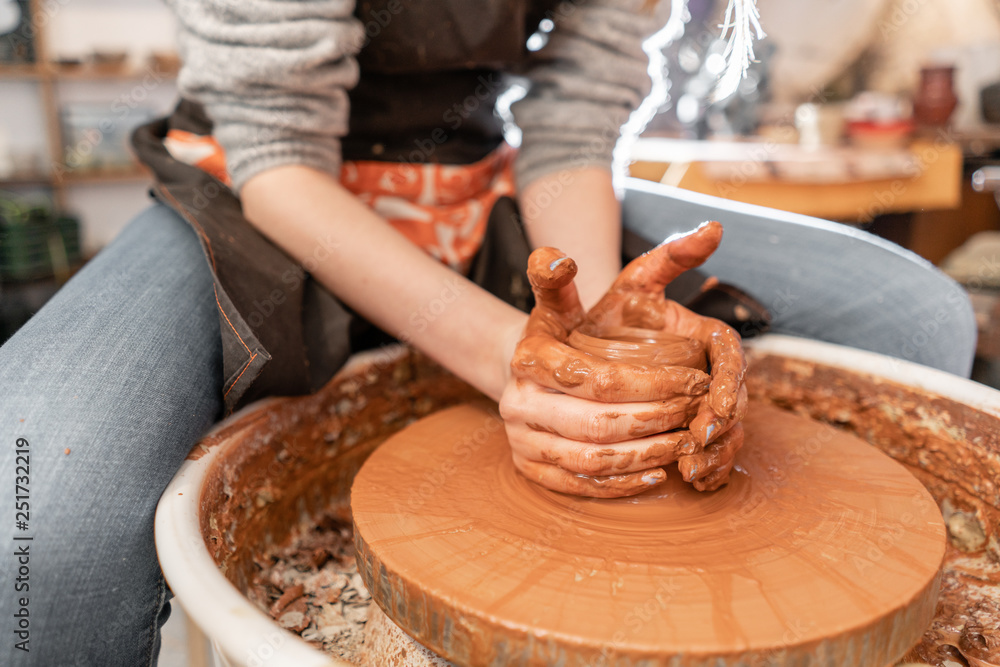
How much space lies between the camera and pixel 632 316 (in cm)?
94

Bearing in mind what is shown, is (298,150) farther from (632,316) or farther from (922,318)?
(922,318)

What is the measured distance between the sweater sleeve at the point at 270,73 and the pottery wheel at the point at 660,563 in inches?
21.1

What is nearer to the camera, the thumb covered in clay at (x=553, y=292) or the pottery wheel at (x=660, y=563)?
the pottery wheel at (x=660, y=563)

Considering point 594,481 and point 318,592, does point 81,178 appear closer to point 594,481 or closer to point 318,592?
point 318,592

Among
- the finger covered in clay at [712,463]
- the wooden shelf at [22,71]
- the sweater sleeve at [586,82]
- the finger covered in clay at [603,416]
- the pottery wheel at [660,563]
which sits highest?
the sweater sleeve at [586,82]

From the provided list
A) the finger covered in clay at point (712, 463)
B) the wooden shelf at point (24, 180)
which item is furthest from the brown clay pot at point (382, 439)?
the wooden shelf at point (24, 180)

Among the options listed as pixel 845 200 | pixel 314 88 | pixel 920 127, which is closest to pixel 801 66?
pixel 920 127

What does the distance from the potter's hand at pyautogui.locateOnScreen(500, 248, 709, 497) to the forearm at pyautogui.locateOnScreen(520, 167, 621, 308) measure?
43cm

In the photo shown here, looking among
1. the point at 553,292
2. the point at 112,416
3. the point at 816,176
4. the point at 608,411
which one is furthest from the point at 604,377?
the point at 816,176

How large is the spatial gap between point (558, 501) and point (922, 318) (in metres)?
0.81

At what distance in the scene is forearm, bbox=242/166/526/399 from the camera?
3.32ft

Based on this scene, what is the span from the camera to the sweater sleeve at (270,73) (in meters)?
1.04

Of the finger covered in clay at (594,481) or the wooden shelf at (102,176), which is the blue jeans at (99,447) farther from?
the wooden shelf at (102,176)

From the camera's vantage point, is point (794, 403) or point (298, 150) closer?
point (298, 150)
